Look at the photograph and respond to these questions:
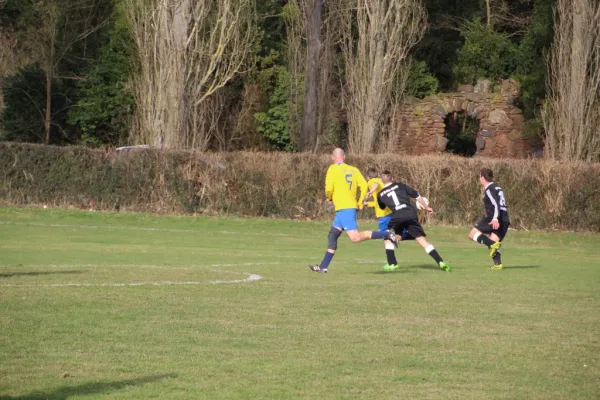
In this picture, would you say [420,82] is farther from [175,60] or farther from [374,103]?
[175,60]

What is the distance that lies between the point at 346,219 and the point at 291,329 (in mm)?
6855

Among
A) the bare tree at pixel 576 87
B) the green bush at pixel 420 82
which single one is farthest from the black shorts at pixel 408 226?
the green bush at pixel 420 82

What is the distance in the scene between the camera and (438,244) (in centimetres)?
2798

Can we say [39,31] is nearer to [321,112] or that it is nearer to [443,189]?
[321,112]

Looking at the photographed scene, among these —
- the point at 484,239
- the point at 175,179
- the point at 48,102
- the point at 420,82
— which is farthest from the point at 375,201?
the point at 48,102

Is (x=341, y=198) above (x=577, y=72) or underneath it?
underneath

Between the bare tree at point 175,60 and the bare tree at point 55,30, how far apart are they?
10.9 m

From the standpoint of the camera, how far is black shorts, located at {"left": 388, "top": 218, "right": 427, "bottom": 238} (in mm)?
18500

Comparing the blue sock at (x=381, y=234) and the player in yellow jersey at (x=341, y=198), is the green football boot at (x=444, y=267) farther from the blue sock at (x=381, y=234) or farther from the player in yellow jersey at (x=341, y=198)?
the player in yellow jersey at (x=341, y=198)

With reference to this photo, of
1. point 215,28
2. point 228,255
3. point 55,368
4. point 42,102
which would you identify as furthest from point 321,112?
point 55,368

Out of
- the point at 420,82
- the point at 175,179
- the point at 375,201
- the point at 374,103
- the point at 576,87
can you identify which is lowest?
the point at 375,201

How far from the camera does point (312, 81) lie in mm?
44062

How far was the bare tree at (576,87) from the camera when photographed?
37.7m

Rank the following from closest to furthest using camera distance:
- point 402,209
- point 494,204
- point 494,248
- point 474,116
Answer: point 402,209
point 494,248
point 494,204
point 474,116
